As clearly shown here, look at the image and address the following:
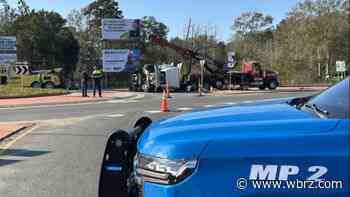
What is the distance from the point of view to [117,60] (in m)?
56.5

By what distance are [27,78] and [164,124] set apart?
1885 inches

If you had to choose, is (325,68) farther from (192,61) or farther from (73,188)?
(73,188)

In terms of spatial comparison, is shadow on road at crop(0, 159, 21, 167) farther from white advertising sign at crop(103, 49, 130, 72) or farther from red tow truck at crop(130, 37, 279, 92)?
white advertising sign at crop(103, 49, 130, 72)

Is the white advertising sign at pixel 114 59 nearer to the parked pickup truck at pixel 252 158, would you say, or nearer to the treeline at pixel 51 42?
the treeline at pixel 51 42

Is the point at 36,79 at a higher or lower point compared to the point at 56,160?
higher

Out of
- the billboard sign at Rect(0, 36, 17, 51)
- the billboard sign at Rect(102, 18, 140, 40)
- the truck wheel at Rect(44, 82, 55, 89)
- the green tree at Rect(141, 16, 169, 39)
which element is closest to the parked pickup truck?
the billboard sign at Rect(0, 36, 17, 51)

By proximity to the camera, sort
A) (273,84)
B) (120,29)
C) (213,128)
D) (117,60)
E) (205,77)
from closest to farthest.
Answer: (213,128) → (205,77) → (273,84) → (117,60) → (120,29)

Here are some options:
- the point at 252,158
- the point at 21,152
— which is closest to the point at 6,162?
the point at 21,152

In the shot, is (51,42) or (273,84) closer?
(273,84)

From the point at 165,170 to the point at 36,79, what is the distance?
48573mm

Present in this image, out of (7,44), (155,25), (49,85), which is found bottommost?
(49,85)

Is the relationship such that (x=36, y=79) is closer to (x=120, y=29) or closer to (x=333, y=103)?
(x=120, y=29)

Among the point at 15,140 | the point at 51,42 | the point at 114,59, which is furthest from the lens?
the point at 51,42

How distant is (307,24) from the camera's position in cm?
6406
